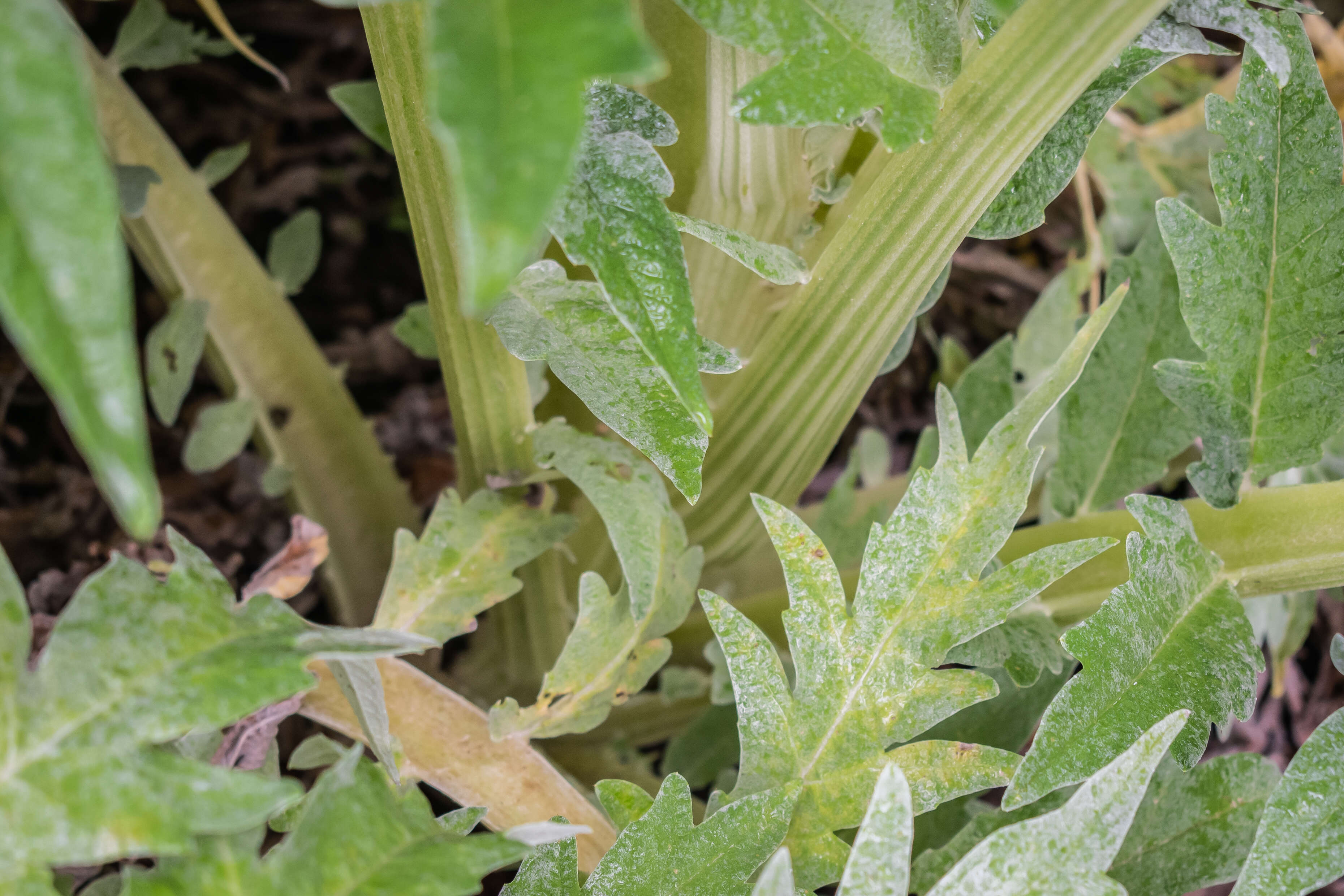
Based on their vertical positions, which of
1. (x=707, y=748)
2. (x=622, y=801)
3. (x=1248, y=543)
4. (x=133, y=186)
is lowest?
(x=707, y=748)

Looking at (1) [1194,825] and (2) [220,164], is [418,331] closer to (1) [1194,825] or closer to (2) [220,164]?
(2) [220,164]

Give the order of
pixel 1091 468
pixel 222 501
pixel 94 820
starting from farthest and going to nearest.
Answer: pixel 222 501, pixel 1091 468, pixel 94 820

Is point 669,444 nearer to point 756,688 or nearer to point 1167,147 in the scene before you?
point 756,688

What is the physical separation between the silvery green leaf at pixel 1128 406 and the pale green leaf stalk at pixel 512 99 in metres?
0.48

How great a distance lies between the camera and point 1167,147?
0.88m

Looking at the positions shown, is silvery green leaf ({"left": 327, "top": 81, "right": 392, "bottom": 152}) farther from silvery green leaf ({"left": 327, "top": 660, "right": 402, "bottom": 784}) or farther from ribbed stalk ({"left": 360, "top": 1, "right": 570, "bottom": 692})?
silvery green leaf ({"left": 327, "top": 660, "right": 402, "bottom": 784})

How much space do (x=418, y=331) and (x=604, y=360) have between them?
0.33 metres

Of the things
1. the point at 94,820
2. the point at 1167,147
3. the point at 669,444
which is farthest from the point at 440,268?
the point at 1167,147

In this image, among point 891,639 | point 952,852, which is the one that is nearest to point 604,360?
point 891,639

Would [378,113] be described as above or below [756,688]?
above

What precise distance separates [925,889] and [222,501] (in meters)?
0.61

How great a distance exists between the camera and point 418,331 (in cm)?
69

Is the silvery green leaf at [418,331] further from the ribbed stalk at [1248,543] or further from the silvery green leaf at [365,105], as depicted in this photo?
the ribbed stalk at [1248,543]

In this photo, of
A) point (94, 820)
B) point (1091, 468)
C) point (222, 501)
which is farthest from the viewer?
point (222, 501)
